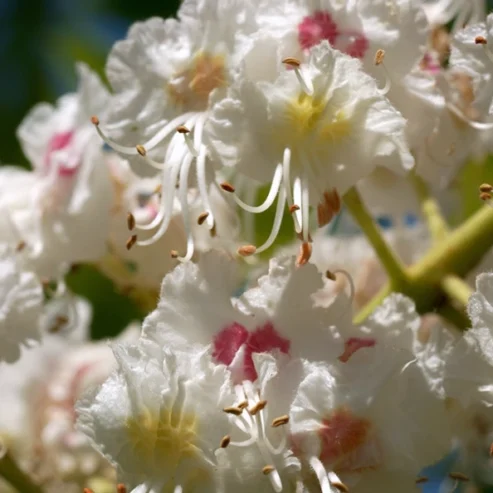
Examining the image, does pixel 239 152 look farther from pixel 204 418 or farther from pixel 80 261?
pixel 80 261

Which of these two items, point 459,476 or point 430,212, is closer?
point 459,476

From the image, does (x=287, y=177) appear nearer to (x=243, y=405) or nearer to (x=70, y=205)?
(x=243, y=405)

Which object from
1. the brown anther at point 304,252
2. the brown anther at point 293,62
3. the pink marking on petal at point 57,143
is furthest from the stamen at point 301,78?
the pink marking on petal at point 57,143

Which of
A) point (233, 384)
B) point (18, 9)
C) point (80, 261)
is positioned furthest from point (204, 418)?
point (18, 9)

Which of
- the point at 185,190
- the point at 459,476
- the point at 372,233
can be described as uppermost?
the point at 185,190

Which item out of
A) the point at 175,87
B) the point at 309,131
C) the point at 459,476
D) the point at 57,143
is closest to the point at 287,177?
the point at 309,131

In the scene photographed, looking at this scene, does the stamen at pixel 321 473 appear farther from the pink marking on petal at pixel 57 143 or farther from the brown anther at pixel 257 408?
the pink marking on petal at pixel 57 143

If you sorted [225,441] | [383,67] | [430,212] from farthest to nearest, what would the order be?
[430,212]
[383,67]
[225,441]
